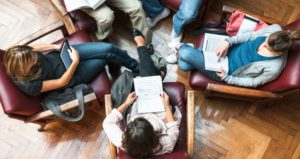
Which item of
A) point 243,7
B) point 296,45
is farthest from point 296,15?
point 296,45

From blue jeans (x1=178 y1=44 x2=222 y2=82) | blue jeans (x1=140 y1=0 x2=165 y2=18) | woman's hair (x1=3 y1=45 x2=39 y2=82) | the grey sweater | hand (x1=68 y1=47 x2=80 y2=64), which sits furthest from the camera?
blue jeans (x1=140 y1=0 x2=165 y2=18)

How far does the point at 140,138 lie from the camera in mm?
1648

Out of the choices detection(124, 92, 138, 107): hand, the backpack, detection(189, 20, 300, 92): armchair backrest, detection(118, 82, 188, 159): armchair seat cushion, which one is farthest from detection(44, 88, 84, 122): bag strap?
detection(189, 20, 300, 92): armchair backrest

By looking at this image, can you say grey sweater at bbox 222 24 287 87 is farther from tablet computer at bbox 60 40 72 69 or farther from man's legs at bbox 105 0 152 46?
tablet computer at bbox 60 40 72 69

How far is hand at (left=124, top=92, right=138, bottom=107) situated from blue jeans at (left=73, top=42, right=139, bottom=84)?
0.33m

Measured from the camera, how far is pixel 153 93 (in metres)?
2.16

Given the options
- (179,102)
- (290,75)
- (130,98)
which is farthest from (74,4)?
(290,75)

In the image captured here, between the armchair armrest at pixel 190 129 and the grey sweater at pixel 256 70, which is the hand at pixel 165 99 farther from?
the grey sweater at pixel 256 70

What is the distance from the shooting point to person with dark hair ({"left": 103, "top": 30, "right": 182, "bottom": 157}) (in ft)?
5.47

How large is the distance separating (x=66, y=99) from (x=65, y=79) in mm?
131

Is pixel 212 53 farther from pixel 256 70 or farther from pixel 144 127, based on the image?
pixel 144 127

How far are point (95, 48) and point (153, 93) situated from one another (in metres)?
0.53

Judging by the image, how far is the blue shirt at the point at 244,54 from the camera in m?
2.12

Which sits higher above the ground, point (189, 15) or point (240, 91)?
point (189, 15)
